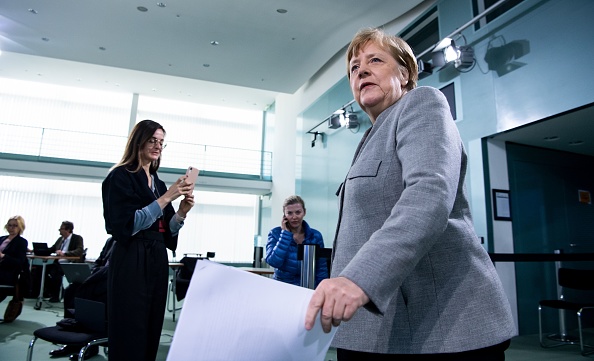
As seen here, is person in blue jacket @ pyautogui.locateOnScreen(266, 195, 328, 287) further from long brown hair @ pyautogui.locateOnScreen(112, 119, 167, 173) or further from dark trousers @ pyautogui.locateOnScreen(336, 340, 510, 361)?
dark trousers @ pyautogui.locateOnScreen(336, 340, 510, 361)

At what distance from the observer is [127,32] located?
267 inches

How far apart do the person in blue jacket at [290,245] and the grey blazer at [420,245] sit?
105 inches

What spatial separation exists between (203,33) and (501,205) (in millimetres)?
5387

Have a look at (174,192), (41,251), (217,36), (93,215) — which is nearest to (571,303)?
(174,192)

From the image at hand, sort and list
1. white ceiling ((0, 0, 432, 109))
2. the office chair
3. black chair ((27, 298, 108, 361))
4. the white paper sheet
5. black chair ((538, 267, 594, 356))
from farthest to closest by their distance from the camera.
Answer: white ceiling ((0, 0, 432, 109)) → the office chair → black chair ((538, 267, 594, 356)) → black chair ((27, 298, 108, 361)) → the white paper sheet

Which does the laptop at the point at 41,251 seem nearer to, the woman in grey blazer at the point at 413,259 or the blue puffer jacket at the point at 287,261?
the blue puffer jacket at the point at 287,261

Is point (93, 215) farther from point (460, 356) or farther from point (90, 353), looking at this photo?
point (460, 356)

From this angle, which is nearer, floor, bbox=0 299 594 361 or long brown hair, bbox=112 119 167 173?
long brown hair, bbox=112 119 167 173

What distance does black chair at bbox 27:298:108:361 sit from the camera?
2248 mm

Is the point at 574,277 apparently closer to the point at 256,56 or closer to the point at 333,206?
the point at 333,206

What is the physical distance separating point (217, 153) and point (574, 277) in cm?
1078

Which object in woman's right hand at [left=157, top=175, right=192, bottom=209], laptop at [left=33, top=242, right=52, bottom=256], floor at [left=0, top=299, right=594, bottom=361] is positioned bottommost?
floor at [left=0, top=299, right=594, bottom=361]

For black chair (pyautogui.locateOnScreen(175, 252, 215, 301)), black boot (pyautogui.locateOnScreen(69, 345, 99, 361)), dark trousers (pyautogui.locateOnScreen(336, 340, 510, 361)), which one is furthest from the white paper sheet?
black chair (pyautogui.locateOnScreen(175, 252, 215, 301))

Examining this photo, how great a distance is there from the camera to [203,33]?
22.1 ft
